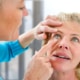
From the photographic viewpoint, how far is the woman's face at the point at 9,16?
3.98 ft

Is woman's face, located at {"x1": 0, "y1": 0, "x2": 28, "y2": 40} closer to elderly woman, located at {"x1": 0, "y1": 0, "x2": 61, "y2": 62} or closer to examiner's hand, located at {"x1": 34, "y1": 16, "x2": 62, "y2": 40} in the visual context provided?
elderly woman, located at {"x1": 0, "y1": 0, "x2": 61, "y2": 62}

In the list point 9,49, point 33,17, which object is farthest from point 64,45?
point 33,17

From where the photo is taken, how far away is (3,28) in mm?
1246

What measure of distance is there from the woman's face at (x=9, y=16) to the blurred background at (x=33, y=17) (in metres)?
0.58

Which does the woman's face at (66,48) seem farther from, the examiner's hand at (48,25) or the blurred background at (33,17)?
the blurred background at (33,17)

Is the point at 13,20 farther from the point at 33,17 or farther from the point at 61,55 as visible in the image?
the point at 33,17

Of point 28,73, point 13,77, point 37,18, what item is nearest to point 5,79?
point 13,77

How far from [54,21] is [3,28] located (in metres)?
0.28

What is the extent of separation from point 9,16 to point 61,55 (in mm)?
350

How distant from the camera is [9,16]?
1250 millimetres

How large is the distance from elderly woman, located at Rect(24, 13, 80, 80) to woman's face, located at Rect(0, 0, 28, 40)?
0.20 metres

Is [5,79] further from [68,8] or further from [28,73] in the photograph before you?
[28,73]

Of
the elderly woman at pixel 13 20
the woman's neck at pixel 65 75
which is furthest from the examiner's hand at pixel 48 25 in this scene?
the woman's neck at pixel 65 75

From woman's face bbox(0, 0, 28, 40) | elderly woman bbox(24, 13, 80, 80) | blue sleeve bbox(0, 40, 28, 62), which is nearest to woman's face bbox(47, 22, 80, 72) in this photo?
elderly woman bbox(24, 13, 80, 80)
